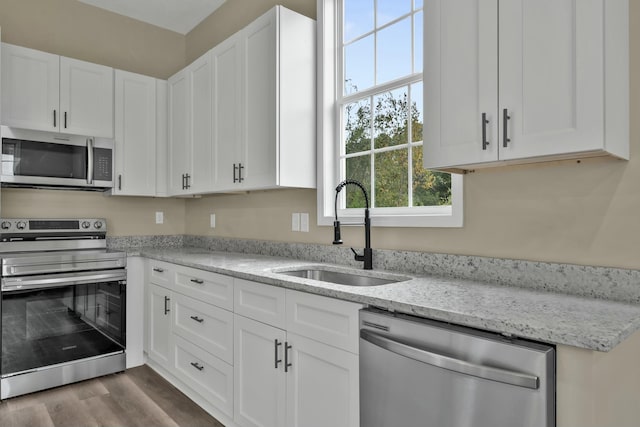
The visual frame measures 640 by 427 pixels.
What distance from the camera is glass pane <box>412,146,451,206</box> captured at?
207 cm

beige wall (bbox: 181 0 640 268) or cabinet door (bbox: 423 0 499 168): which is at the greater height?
cabinet door (bbox: 423 0 499 168)

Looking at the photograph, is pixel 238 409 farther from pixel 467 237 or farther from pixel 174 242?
pixel 174 242

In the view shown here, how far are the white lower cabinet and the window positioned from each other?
0.72 m

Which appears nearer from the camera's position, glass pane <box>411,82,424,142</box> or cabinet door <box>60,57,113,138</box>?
glass pane <box>411,82,424,142</box>

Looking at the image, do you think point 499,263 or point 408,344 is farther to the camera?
point 499,263

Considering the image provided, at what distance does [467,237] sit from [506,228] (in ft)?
0.60

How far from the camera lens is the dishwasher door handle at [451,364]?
1052 mm

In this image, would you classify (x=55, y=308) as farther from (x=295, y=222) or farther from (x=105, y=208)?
(x=295, y=222)

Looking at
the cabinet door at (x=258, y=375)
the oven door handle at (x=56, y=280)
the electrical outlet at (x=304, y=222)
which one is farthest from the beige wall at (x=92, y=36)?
the cabinet door at (x=258, y=375)

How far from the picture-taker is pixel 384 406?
1396mm

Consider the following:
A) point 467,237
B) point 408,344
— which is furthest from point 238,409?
point 467,237

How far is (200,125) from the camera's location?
10.3 feet

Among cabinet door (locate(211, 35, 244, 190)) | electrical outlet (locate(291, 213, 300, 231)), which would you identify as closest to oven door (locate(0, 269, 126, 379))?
cabinet door (locate(211, 35, 244, 190))

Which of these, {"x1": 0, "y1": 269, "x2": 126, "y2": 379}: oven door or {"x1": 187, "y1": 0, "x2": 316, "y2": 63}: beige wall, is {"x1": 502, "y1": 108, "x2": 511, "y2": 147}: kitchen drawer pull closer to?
{"x1": 187, "y1": 0, "x2": 316, "y2": 63}: beige wall
